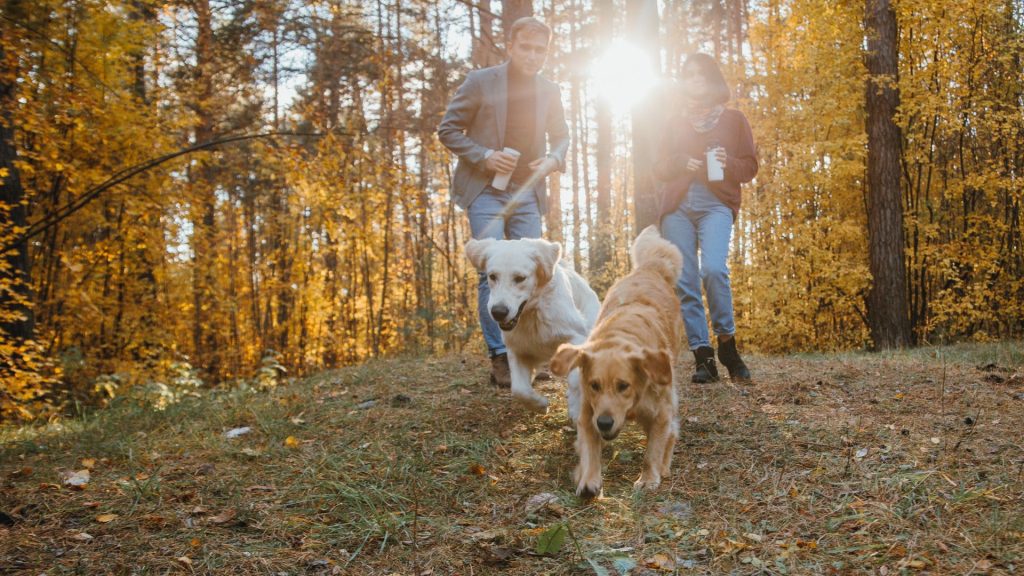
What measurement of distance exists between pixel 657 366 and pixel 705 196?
2413 millimetres

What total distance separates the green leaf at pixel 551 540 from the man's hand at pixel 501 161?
3067mm

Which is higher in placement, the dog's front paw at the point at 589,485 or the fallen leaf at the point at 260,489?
the dog's front paw at the point at 589,485

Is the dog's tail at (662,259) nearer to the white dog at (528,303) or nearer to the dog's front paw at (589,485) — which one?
the white dog at (528,303)

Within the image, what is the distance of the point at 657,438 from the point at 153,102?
365 inches

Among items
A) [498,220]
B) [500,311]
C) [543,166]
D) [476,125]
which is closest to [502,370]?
[498,220]

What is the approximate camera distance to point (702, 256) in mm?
4949

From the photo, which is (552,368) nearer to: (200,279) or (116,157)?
(116,157)

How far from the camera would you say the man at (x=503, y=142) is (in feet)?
16.3

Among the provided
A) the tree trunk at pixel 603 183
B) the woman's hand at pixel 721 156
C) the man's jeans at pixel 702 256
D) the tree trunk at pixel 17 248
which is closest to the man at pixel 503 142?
the man's jeans at pixel 702 256

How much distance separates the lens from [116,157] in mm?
8617

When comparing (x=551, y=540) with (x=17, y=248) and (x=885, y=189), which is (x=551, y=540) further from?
(x=885, y=189)

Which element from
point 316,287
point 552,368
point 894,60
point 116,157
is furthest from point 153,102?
point 894,60

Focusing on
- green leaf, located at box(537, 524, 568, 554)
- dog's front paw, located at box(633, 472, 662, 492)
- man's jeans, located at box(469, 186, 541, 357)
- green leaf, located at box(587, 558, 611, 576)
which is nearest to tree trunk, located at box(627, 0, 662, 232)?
man's jeans, located at box(469, 186, 541, 357)

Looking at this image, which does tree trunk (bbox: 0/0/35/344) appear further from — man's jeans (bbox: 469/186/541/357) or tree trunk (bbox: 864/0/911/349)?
tree trunk (bbox: 864/0/911/349)
